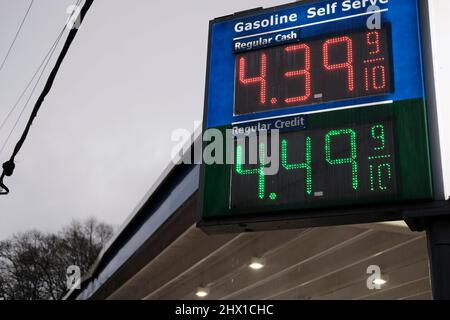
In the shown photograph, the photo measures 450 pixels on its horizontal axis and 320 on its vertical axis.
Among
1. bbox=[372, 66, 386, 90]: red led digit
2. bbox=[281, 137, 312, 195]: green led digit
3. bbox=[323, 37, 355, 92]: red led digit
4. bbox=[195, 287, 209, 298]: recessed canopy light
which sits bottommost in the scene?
bbox=[281, 137, 312, 195]: green led digit

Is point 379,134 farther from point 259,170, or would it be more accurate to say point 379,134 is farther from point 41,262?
point 41,262

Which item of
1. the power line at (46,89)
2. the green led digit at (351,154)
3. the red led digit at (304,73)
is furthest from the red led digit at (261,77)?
the power line at (46,89)

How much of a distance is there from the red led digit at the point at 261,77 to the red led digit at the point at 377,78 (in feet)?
3.64

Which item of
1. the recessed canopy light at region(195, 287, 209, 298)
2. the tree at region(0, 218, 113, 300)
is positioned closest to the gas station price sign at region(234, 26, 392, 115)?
the recessed canopy light at region(195, 287, 209, 298)

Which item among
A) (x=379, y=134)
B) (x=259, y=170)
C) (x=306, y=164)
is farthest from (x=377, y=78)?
(x=259, y=170)

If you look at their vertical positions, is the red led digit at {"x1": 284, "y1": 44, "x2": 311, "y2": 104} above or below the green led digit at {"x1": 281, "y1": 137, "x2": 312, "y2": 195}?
above

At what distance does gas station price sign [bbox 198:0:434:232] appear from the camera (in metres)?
6.04

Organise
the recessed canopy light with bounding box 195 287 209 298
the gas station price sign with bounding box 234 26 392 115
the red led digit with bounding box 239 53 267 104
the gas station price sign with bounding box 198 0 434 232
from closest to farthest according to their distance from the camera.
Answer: the gas station price sign with bounding box 198 0 434 232 < the gas station price sign with bounding box 234 26 392 115 < the red led digit with bounding box 239 53 267 104 < the recessed canopy light with bounding box 195 287 209 298

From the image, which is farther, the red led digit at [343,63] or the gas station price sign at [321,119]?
the red led digit at [343,63]

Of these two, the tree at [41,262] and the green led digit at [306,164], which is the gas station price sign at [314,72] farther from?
the tree at [41,262]

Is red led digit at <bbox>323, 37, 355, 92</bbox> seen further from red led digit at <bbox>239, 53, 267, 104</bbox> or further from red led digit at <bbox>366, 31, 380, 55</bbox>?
red led digit at <bbox>239, 53, 267, 104</bbox>

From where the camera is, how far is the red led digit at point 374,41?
6480mm
